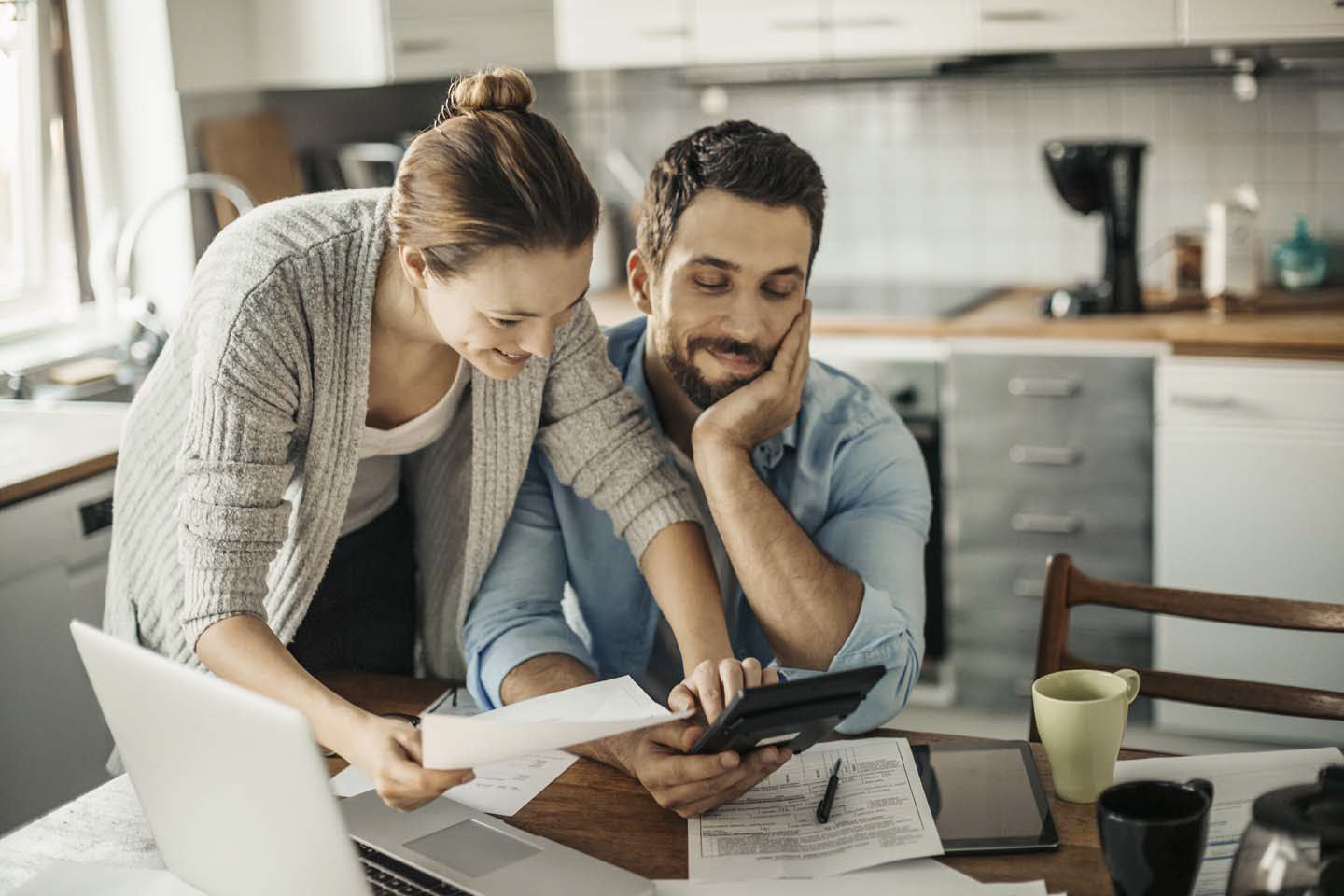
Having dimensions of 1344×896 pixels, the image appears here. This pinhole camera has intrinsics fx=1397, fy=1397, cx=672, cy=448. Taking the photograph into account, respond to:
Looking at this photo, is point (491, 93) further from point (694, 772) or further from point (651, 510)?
point (694, 772)

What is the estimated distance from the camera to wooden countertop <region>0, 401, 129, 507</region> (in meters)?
2.42

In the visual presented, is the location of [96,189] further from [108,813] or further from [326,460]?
[108,813]

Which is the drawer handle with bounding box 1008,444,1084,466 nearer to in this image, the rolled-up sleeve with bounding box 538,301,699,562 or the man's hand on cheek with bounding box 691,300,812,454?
the man's hand on cheek with bounding box 691,300,812,454

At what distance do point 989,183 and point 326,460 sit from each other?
2.51 metres

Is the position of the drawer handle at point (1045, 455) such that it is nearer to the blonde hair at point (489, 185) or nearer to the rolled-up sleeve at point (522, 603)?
the rolled-up sleeve at point (522, 603)

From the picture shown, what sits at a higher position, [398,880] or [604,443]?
[604,443]

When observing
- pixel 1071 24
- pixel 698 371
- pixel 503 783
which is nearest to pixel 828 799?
pixel 503 783

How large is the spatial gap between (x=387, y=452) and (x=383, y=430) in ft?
0.15

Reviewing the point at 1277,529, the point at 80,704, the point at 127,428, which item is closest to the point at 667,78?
the point at 1277,529

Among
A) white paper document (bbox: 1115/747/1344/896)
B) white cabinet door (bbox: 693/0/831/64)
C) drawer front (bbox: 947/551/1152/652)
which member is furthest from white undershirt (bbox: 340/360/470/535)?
white cabinet door (bbox: 693/0/831/64)

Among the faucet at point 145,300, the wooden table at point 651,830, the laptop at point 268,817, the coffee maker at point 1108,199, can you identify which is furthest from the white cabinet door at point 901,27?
the laptop at point 268,817

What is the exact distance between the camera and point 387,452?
1.62 meters

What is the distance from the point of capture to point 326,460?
1.48 meters

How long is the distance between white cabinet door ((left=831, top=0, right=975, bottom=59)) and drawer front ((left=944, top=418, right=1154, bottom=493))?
86cm
